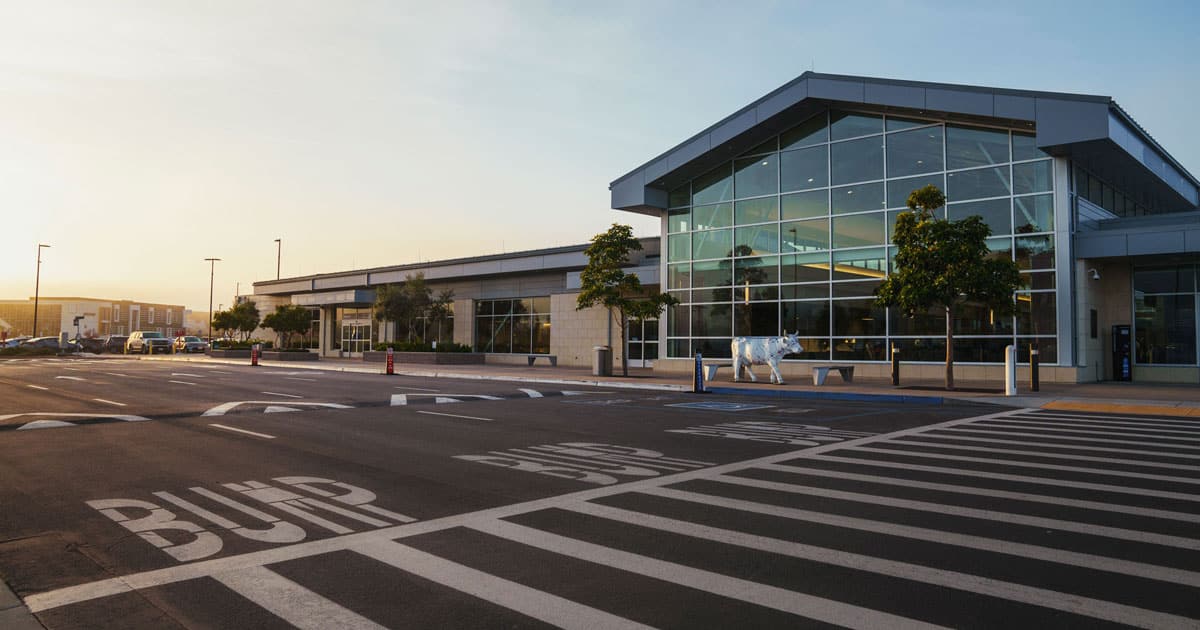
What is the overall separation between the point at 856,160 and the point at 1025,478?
22.4 metres

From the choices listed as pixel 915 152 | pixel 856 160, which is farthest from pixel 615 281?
pixel 915 152

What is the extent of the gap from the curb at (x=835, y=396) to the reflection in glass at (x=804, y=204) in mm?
9999

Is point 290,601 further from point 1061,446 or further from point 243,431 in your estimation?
point 1061,446

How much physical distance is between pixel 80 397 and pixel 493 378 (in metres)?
13.1

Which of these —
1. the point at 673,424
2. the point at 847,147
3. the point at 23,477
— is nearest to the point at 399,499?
the point at 23,477

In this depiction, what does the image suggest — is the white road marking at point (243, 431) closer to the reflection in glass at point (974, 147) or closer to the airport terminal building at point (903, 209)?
the airport terminal building at point (903, 209)

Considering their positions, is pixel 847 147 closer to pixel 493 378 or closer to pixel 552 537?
pixel 493 378

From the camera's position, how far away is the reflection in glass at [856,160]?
27.7m

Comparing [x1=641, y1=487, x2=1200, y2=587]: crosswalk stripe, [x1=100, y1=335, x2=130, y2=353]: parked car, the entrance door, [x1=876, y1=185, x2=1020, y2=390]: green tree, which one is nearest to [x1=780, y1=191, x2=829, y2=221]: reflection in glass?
[x1=876, y1=185, x2=1020, y2=390]: green tree

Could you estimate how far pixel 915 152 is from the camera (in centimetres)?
2673

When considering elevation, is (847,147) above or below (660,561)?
above

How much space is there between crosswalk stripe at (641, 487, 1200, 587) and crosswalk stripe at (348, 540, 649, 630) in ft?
8.59

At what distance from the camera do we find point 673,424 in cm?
1309

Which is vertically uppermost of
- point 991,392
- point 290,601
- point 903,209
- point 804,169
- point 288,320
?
point 804,169
